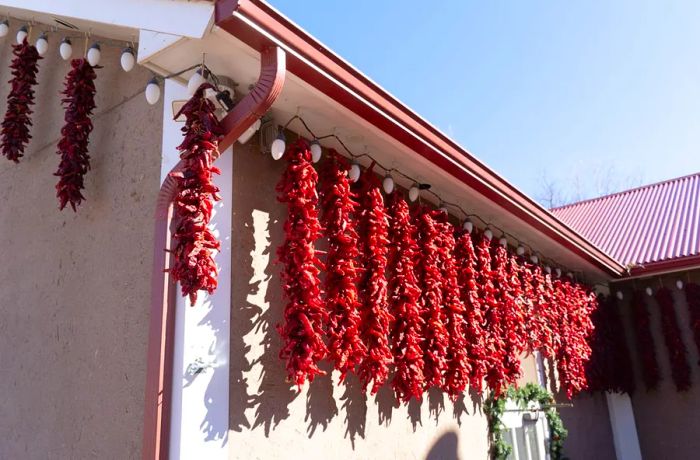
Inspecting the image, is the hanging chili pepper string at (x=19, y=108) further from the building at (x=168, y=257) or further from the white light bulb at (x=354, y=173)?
the white light bulb at (x=354, y=173)

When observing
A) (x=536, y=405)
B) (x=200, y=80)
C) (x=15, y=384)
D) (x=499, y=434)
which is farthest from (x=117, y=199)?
(x=536, y=405)

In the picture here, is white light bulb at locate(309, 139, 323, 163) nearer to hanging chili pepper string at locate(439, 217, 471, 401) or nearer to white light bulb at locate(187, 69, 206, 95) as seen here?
white light bulb at locate(187, 69, 206, 95)

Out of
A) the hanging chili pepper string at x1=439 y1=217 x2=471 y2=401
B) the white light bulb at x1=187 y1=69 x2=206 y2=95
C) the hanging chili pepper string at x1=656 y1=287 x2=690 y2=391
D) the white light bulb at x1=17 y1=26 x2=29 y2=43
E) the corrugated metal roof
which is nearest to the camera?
the white light bulb at x1=187 y1=69 x2=206 y2=95

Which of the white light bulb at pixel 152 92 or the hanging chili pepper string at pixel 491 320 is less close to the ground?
the white light bulb at pixel 152 92

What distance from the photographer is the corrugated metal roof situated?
6992 millimetres

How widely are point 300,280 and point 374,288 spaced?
0.67 meters

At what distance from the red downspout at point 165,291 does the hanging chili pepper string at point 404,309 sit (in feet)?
5.06

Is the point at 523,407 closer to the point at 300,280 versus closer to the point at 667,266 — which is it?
the point at 667,266

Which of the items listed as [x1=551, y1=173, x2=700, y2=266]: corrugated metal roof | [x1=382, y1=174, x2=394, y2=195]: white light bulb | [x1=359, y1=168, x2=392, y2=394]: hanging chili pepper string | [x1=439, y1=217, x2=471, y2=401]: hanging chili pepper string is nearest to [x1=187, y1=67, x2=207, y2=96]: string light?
[x1=359, y1=168, x2=392, y2=394]: hanging chili pepper string

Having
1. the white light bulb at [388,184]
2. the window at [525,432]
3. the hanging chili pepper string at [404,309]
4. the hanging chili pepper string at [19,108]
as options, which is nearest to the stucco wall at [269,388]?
the hanging chili pepper string at [404,309]

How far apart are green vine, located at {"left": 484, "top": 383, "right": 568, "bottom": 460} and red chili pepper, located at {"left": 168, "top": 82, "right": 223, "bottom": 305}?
10.8 ft

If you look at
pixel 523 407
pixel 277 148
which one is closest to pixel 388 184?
pixel 277 148

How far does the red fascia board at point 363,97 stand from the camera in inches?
91.2

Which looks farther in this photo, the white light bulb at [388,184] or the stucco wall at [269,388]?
the white light bulb at [388,184]
